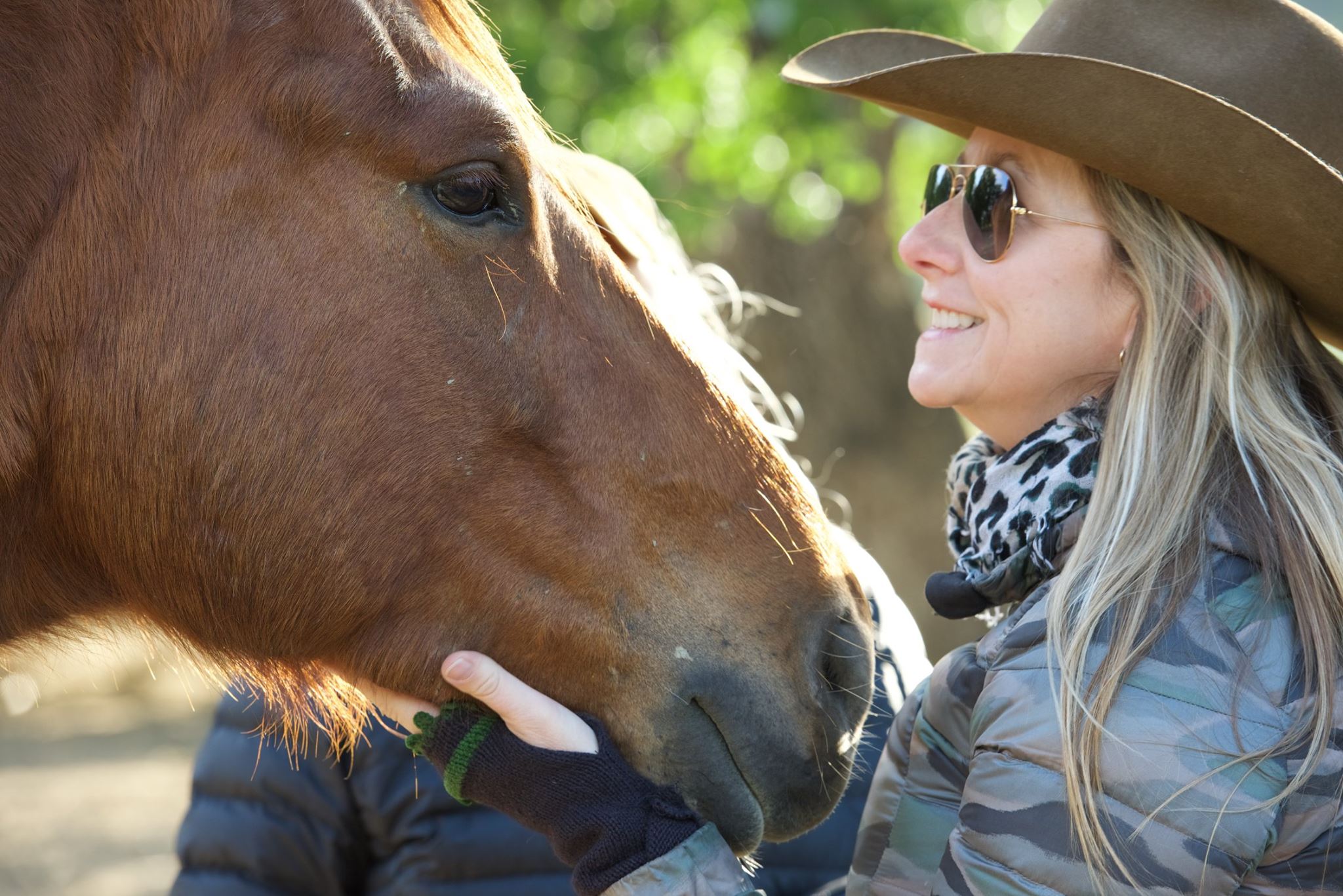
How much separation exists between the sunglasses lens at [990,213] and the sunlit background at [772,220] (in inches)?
156

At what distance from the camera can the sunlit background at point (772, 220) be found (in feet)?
21.2

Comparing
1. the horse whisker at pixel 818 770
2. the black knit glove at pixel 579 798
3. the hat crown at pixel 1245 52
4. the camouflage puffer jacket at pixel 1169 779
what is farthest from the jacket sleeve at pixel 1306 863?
the hat crown at pixel 1245 52

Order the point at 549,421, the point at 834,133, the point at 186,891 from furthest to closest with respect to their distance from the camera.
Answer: the point at 834,133
the point at 186,891
the point at 549,421

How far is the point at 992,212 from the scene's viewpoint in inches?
80.4

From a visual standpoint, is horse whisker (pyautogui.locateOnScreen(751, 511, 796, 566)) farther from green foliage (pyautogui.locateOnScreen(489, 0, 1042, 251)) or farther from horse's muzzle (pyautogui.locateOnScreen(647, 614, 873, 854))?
green foliage (pyautogui.locateOnScreen(489, 0, 1042, 251))

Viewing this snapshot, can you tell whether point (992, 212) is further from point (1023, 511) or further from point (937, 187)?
point (1023, 511)

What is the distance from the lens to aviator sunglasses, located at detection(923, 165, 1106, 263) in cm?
203

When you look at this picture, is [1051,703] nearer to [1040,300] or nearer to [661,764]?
[661,764]

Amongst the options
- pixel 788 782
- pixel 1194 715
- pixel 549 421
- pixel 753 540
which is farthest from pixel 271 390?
pixel 1194 715

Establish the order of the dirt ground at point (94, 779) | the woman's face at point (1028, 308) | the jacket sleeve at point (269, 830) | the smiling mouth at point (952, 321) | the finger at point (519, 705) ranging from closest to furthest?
the finger at point (519, 705) → the woman's face at point (1028, 308) → the smiling mouth at point (952, 321) → the jacket sleeve at point (269, 830) → the dirt ground at point (94, 779)

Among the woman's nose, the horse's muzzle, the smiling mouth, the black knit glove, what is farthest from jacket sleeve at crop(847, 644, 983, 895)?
the woman's nose

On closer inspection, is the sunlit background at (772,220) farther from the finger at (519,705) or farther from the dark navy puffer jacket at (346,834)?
the finger at (519,705)

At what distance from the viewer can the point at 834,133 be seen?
23.6 feet

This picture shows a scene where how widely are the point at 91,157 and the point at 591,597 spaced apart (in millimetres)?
989
